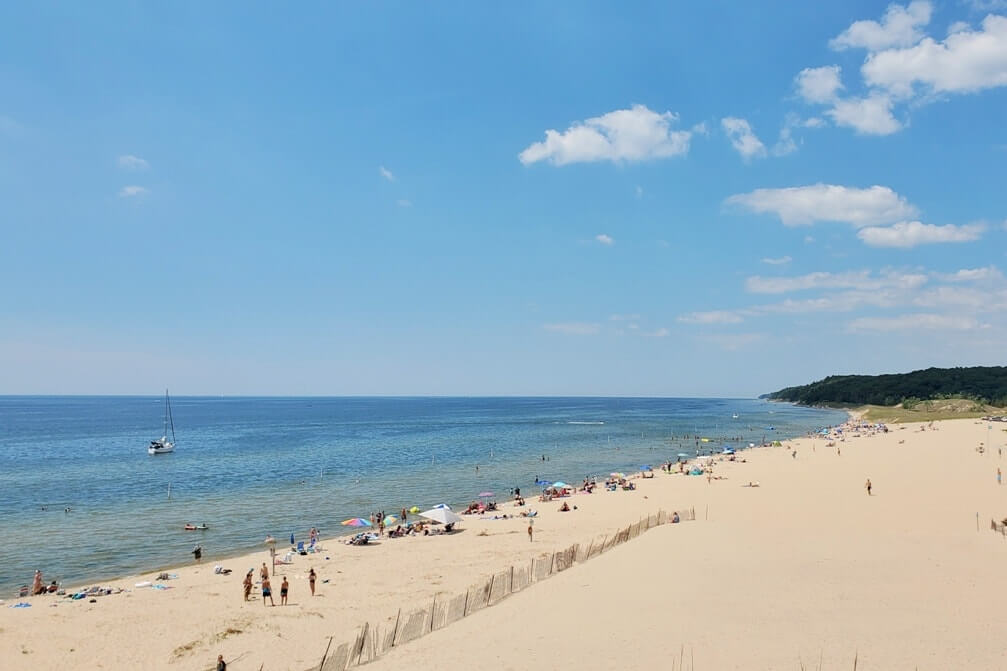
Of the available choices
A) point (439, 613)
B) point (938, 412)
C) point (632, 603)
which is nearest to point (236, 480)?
point (439, 613)

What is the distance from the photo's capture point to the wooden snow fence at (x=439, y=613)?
15780mm

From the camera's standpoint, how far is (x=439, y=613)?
18719 millimetres

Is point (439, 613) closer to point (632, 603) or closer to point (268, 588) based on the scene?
point (632, 603)

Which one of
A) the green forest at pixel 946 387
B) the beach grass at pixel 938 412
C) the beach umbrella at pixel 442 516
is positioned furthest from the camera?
the green forest at pixel 946 387

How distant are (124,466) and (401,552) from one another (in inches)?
2156

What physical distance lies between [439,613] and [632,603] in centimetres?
651

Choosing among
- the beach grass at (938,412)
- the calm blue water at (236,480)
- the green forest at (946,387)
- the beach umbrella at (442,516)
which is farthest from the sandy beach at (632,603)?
the green forest at (946,387)

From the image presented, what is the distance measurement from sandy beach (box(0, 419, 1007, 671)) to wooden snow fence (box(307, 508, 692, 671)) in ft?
1.35

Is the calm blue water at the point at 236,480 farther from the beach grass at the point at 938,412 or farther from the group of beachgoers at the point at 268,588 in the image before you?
the beach grass at the point at 938,412

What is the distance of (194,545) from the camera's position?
34.3 metres

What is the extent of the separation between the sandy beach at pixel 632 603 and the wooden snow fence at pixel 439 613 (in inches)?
16.2

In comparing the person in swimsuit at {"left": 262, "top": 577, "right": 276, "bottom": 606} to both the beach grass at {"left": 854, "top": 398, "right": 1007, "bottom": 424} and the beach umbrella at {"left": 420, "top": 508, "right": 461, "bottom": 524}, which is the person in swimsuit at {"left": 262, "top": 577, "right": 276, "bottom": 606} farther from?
the beach grass at {"left": 854, "top": 398, "right": 1007, "bottom": 424}

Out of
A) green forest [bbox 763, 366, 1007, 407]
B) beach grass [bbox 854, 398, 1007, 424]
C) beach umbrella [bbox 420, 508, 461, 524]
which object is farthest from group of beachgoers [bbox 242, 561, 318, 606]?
green forest [bbox 763, 366, 1007, 407]

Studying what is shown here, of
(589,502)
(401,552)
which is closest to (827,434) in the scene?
(589,502)
